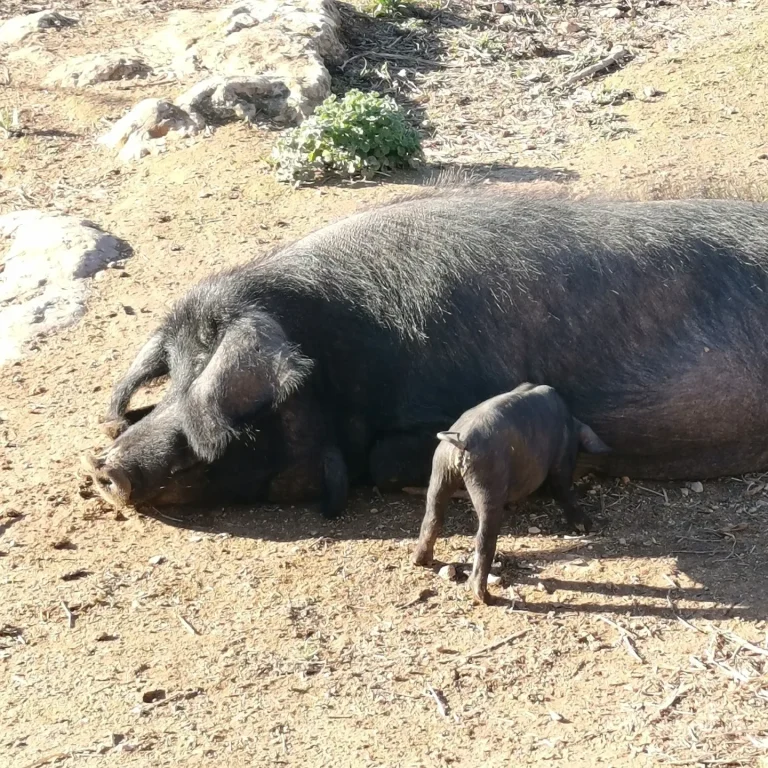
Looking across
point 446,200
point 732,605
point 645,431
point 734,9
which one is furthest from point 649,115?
point 732,605

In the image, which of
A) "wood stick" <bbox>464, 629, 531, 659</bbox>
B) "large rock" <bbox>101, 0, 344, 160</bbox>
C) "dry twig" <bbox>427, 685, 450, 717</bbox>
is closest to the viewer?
"dry twig" <bbox>427, 685, 450, 717</bbox>

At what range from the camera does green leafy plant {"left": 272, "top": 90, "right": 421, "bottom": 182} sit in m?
8.47

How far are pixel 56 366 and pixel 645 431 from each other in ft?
11.4

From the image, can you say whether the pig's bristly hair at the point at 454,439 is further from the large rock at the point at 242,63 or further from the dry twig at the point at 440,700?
the large rock at the point at 242,63

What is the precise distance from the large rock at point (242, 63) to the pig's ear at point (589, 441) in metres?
5.35

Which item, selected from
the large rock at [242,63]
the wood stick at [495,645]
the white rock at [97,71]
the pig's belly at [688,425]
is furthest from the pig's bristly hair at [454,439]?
the white rock at [97,71]

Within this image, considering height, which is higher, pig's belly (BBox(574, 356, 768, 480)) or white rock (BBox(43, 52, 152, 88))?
pig's belly (BBox(574, 356, 768, 480))

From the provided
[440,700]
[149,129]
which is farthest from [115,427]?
[149,129]

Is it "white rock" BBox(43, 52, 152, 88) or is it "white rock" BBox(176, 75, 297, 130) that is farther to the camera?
"white rock" BBox(43, 52, 152, 88)

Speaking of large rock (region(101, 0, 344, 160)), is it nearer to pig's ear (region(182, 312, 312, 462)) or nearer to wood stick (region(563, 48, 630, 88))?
wood stick (region(563, 48, 630, 88))

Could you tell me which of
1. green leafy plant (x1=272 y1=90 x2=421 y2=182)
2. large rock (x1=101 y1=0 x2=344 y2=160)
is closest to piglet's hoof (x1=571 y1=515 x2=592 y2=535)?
green leafy plant (x1=272 y1=90 x2=421 y2=182)

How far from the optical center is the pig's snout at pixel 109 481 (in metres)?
5.21

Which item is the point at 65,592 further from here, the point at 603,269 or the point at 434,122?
the point at 434,122

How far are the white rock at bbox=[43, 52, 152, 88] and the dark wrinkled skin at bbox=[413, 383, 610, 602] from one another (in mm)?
7230
